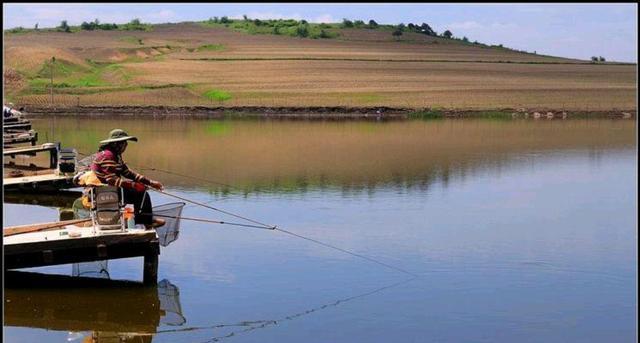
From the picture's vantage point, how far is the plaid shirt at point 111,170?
36.7ft

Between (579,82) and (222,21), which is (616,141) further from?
(222,21)

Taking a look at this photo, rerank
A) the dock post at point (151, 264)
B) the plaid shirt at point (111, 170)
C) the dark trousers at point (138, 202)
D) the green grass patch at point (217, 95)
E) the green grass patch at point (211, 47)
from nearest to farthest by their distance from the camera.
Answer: the dock post at point (151, 264) < the plaid shirt at point (111, 170) < the dark trousers at point (138, 202) < the green grass patch at point (217, 95) < the green grass patch at point (211, 47)

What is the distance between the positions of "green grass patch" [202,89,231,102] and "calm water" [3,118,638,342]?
84.8 ft

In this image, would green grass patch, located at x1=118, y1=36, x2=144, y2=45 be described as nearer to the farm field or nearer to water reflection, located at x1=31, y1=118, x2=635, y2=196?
the farm field

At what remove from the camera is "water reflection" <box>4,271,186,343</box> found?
991 centimetres

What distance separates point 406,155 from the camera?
26.7m

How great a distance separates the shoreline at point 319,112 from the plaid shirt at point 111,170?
33984mm

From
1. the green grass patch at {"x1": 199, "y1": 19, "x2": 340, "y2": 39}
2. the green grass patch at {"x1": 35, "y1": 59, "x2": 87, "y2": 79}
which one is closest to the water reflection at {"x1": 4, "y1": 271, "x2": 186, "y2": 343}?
the green grass patch at {"x1": 35, "y1": 59, "x2": 87, "y2": 79}

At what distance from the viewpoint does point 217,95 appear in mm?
51688

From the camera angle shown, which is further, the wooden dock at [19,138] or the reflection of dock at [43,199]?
the wooden dock at [19,138]

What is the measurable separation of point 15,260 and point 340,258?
384 centimetres

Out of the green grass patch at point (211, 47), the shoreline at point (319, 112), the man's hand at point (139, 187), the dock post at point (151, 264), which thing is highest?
the green grass patch at point (211, 47)

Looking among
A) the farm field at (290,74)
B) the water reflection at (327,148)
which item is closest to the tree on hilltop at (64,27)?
the farm field at (290,74)

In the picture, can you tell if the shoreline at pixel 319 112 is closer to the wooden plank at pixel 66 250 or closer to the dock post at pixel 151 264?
the dock post at pixel 151 264
